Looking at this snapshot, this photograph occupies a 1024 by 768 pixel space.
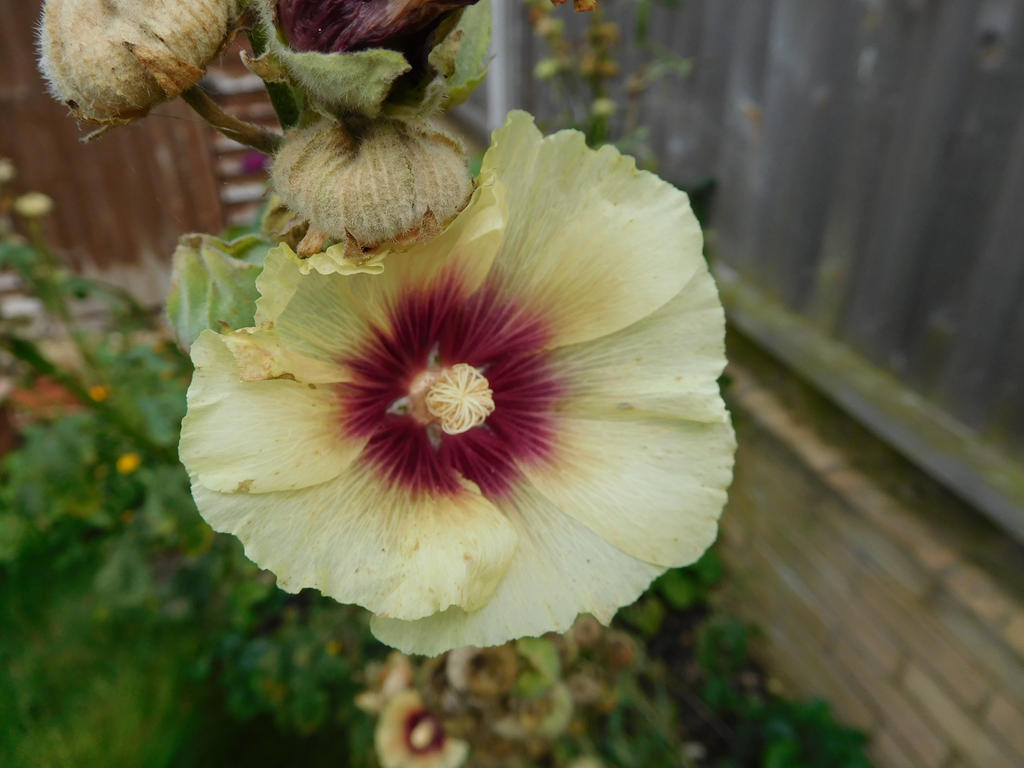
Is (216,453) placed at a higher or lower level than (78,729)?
higher

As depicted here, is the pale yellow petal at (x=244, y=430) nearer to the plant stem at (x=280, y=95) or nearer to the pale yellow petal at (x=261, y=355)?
the pale yellow petal at (x=261, y=355)

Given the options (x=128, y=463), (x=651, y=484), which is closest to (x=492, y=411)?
(x=651, y=484)

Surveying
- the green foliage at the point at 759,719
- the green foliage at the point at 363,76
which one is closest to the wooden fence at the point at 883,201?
the green foliage at the point at 759,719

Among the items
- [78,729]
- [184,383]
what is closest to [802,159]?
[184,383]

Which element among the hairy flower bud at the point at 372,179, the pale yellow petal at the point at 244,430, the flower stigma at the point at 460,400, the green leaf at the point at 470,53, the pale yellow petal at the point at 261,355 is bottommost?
the flower stigma at the point at 460,400

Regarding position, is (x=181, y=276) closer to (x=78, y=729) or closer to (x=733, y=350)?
(x=78, y=729)

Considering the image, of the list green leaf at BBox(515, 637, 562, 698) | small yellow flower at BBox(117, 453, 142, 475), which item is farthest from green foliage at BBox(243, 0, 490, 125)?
small yellow flower at BBox(117, 453, 142, 475)

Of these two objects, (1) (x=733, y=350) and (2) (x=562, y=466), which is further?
(1) (x=733, y=350)
